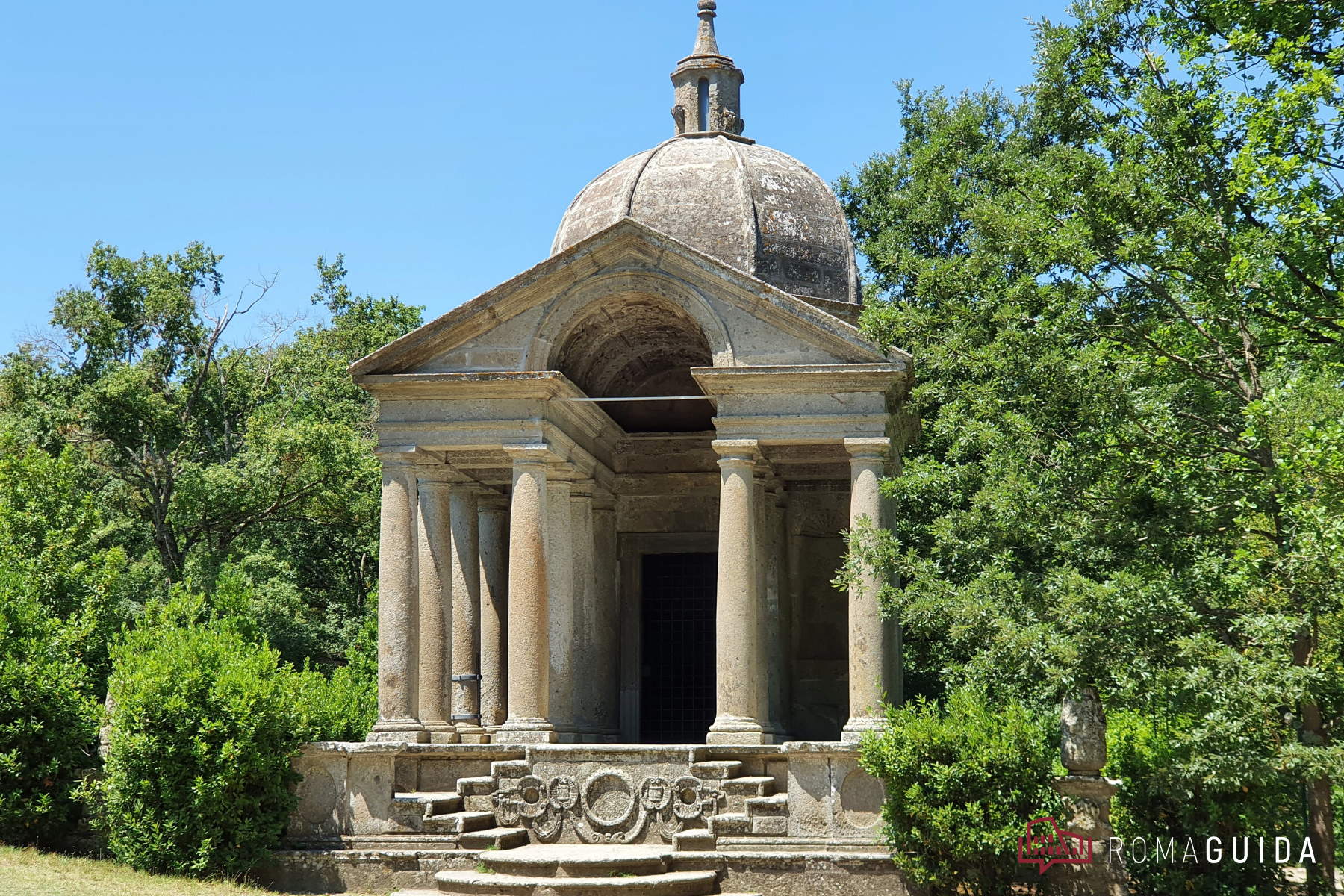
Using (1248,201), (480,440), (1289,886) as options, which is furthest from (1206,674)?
(480,440)

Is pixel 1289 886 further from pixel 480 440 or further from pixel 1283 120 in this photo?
pixel 480 440

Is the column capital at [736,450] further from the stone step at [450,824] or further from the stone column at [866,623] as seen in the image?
the stone step at [450,824]

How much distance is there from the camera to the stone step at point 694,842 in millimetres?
14445

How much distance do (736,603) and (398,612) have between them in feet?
14.3

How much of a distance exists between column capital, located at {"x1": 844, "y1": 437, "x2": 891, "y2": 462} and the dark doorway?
493 cm

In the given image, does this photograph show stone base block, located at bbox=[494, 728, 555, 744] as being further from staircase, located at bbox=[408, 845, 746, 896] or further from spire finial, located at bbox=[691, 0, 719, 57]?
spire finial, located at bbox=[691, 0, 719, 57]

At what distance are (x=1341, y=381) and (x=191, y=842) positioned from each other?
13.4m

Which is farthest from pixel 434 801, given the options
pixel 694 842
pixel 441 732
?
pixel 694 842

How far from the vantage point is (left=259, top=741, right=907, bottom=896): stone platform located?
1411 centimetres

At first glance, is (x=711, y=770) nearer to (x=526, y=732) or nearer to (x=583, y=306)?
(x=526, y=732)

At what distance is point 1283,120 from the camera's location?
13.3 m

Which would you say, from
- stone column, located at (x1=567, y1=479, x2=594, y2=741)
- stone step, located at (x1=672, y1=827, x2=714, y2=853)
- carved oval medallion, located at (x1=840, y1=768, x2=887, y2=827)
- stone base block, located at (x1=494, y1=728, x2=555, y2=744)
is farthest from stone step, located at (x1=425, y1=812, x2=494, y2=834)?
carved oval medallion, located at (x1=840, y1=768, x2=887, y2=827)

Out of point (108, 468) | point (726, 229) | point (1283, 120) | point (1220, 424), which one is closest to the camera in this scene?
point (1283, 120)

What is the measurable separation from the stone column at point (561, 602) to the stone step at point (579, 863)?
3.64 m
